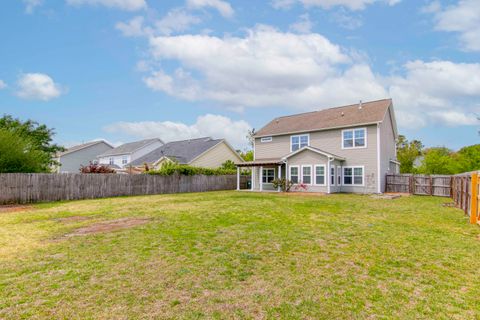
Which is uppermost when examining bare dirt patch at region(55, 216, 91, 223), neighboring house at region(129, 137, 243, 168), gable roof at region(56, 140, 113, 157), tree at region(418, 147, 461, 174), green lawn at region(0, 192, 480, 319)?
gable roof at region(56, 140, 113, 157)

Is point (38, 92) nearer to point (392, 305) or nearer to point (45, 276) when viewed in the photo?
point (45, 276)

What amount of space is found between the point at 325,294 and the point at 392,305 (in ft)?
2.57

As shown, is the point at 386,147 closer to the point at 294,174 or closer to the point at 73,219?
the point at 294,174

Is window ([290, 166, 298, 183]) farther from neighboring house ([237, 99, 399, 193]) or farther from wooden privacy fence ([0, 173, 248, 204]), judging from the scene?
wooden privacy fence ([0, 173, 248, 204])

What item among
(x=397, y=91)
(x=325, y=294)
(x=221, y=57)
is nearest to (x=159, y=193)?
(x=221, y=57)

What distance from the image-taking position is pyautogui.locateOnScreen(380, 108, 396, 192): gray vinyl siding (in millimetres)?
20119

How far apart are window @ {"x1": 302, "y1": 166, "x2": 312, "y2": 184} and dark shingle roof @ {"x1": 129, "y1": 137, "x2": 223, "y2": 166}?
1362cm

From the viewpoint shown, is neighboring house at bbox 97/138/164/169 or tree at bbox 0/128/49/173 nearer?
tree at bbox 0/128/49/173

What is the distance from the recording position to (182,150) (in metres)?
34.1

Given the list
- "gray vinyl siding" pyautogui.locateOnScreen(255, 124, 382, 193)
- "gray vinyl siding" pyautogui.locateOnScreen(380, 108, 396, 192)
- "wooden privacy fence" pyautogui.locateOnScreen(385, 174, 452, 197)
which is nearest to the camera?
"wooden privacy fence" pyautogui.locateOnScreen(385, 174, 452, 197)

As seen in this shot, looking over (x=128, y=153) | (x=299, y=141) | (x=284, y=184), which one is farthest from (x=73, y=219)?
(x=128, y=153)

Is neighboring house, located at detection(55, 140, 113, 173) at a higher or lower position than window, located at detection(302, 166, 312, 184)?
higher

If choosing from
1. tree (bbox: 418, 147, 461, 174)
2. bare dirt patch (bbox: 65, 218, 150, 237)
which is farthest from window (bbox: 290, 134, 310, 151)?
bare dirt patch (bbox: 65, 218, 150, 237)

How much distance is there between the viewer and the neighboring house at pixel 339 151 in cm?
1997
